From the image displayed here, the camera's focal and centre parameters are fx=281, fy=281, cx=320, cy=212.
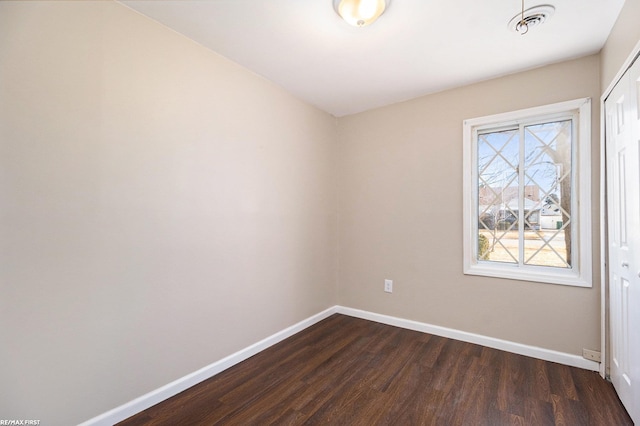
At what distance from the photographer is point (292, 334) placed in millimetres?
2873

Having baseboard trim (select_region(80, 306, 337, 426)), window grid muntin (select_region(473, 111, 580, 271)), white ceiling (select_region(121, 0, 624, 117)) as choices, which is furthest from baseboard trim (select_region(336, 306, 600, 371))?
white ceiling (select_region(121, 0, 624, 117))

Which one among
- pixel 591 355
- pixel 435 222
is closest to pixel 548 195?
pixel 435 222

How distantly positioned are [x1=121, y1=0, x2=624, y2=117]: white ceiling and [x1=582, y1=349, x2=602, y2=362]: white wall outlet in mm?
2303

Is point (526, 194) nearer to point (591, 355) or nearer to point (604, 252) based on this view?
point (604, 252)

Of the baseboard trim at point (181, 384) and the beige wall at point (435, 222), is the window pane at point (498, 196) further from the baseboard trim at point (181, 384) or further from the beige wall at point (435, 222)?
the baseboard trim at point (181, 384)

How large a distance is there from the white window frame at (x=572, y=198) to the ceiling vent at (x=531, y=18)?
2.54ft

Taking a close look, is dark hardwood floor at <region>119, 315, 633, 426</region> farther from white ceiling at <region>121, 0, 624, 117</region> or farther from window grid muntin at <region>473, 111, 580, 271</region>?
white ceiling at <region>121, 0, 624, 117</region>

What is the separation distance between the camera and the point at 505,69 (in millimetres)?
2422

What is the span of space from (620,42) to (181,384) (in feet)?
11.8

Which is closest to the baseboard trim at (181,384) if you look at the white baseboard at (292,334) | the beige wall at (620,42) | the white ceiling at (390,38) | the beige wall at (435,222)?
the white baseboard at (292,334)

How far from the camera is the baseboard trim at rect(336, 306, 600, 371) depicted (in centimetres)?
222

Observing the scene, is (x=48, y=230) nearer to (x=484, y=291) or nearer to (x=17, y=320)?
(x=17, y=320)

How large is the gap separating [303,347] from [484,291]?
1765 mm

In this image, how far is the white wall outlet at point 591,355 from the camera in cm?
214
